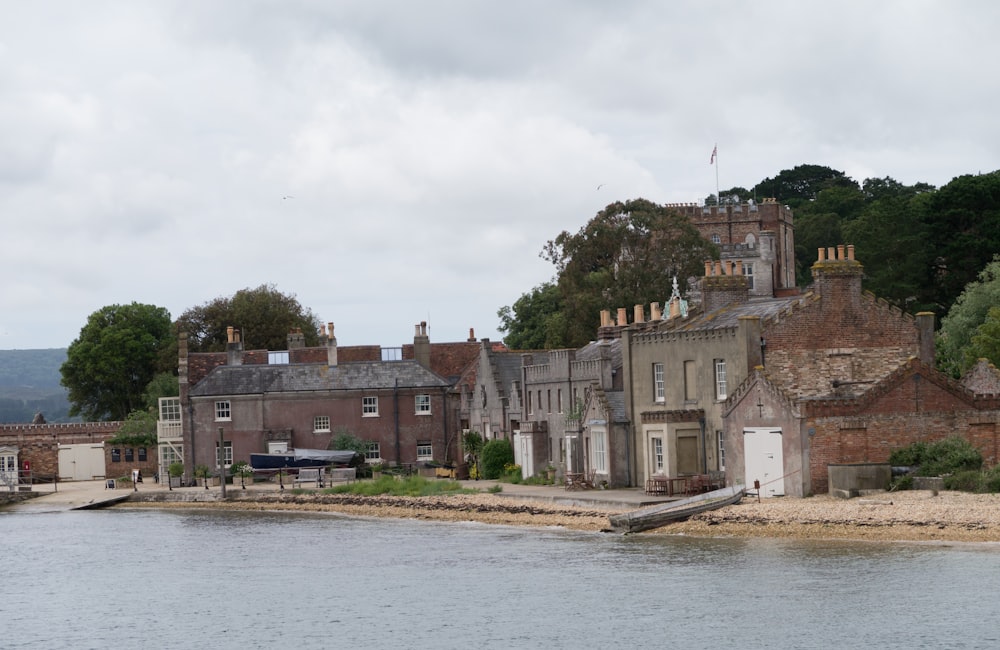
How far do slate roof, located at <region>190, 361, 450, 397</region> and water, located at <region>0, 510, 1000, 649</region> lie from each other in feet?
82.9

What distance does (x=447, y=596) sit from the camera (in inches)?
1684

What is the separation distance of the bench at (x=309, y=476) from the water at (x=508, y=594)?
18.1 m

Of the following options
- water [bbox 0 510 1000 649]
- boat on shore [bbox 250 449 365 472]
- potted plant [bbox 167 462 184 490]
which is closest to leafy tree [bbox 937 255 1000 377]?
water [bbox 0 510 1000 649]

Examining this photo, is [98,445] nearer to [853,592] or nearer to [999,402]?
[999,402]

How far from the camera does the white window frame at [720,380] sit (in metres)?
54.5

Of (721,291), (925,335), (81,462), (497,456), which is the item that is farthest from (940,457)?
(81,462)

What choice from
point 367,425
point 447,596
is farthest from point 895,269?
point 447,596

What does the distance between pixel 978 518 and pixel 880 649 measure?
1133cm

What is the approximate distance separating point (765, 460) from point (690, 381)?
636 centimetres

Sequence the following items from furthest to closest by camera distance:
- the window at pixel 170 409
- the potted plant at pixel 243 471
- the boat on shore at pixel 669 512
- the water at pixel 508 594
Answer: the window at pixel 170 409 → the potted plant at pixel 243 471 → the boat on shore at pixel 669 512 → the water at pixel 508 594

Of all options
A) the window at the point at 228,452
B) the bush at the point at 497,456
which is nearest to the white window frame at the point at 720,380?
the bush at the point at 497,456

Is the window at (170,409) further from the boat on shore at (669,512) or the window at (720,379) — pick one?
the boat on shore at (669,512)

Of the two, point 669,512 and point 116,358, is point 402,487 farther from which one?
point 116,358


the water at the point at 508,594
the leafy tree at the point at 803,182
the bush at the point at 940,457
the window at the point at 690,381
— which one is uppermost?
the leafy tree at the point at 803,182
